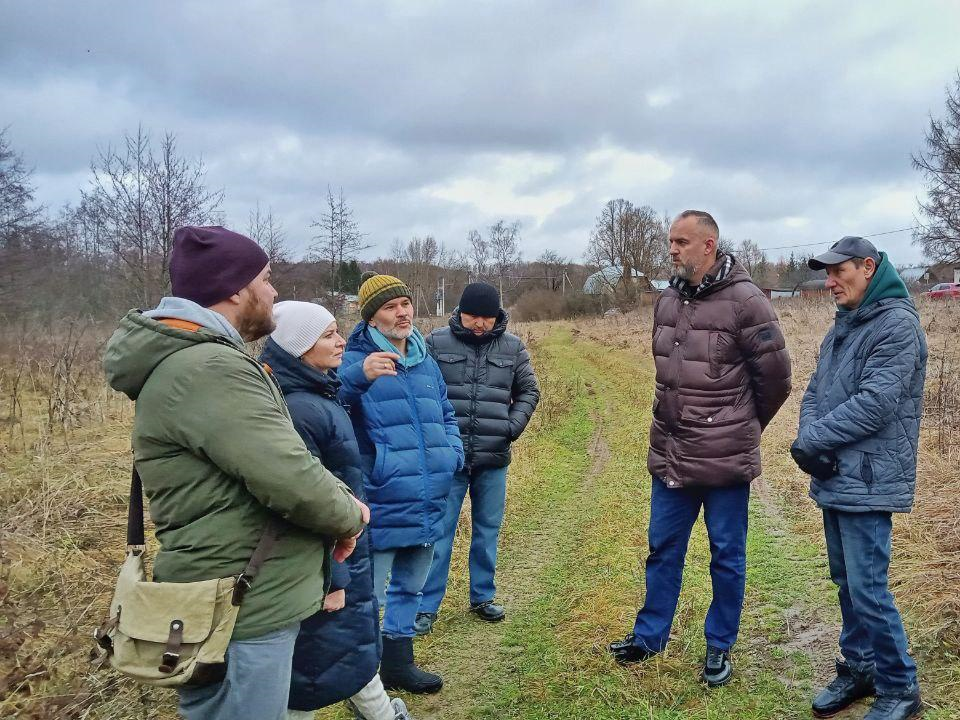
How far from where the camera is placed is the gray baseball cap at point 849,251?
311cm

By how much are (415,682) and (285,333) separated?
2.14 metres

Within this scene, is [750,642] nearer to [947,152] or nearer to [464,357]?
[464,357]

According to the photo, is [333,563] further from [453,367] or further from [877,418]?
[877,418]

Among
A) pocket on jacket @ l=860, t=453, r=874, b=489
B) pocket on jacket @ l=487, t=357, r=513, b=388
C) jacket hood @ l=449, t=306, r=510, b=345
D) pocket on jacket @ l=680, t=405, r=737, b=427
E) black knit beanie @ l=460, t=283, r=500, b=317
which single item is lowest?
pocket on jacket @ l=860, t=453, r=874, b=489

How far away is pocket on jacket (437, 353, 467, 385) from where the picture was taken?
444 centimetres

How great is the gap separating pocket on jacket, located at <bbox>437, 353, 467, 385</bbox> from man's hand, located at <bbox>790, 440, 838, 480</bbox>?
6.76 feet

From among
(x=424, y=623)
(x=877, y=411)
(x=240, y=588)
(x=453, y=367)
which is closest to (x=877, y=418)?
(x=877, y=411)

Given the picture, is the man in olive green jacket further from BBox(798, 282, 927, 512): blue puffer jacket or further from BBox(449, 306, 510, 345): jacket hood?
BBox(449, 306, 510, 345): jacket hood

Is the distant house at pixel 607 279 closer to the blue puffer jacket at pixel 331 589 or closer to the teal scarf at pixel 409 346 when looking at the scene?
the teal scarf at pixel 409 346

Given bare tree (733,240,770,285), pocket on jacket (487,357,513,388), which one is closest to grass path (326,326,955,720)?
pocket on jacket (487,357,513,388)

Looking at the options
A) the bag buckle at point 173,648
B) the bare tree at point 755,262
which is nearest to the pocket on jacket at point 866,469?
the bag buckle at point 173,648

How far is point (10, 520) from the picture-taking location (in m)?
4.94

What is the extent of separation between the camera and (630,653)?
3707 millimetres

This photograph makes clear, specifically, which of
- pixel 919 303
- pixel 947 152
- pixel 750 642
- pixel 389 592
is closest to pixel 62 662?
pixel 389 592
